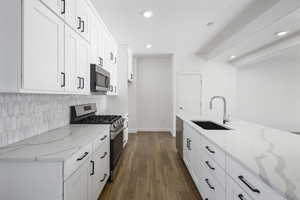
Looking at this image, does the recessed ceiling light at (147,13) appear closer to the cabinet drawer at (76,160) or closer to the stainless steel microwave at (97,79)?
the stainless steel microwave at (97,79)

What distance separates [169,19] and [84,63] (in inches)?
69.9

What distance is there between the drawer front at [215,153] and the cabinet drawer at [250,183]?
0.10m

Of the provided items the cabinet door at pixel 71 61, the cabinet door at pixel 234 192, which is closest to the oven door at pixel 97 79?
the cabinet door at pixel 71 61

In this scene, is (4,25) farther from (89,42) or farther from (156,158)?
(156,158)

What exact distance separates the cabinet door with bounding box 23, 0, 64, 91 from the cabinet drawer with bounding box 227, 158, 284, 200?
1562 mm

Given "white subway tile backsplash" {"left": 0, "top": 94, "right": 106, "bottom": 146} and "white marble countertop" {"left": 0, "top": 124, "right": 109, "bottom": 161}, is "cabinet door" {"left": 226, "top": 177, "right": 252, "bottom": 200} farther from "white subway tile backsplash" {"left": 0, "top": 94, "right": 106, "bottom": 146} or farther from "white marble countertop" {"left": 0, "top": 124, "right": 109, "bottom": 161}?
"white subway tile backsplash" {"left": 0, "top": 94, "right": 106, "bottom": 146}

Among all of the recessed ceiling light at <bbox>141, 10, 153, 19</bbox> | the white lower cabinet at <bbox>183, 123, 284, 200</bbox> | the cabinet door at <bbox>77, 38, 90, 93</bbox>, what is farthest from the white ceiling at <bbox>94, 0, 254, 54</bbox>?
the white lower cabinet at <bbox>183, 123, 284, 200</bbox>

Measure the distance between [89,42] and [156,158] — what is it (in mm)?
2551

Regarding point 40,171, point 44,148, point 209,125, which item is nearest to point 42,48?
point 44,148

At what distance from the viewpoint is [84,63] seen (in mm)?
2064

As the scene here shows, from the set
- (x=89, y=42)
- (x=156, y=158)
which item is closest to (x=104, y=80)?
(x=89, y=42)

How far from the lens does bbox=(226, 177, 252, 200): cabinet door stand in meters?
0.99

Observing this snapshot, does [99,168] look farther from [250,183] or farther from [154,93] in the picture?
[154,93]

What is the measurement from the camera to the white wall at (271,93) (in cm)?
525
